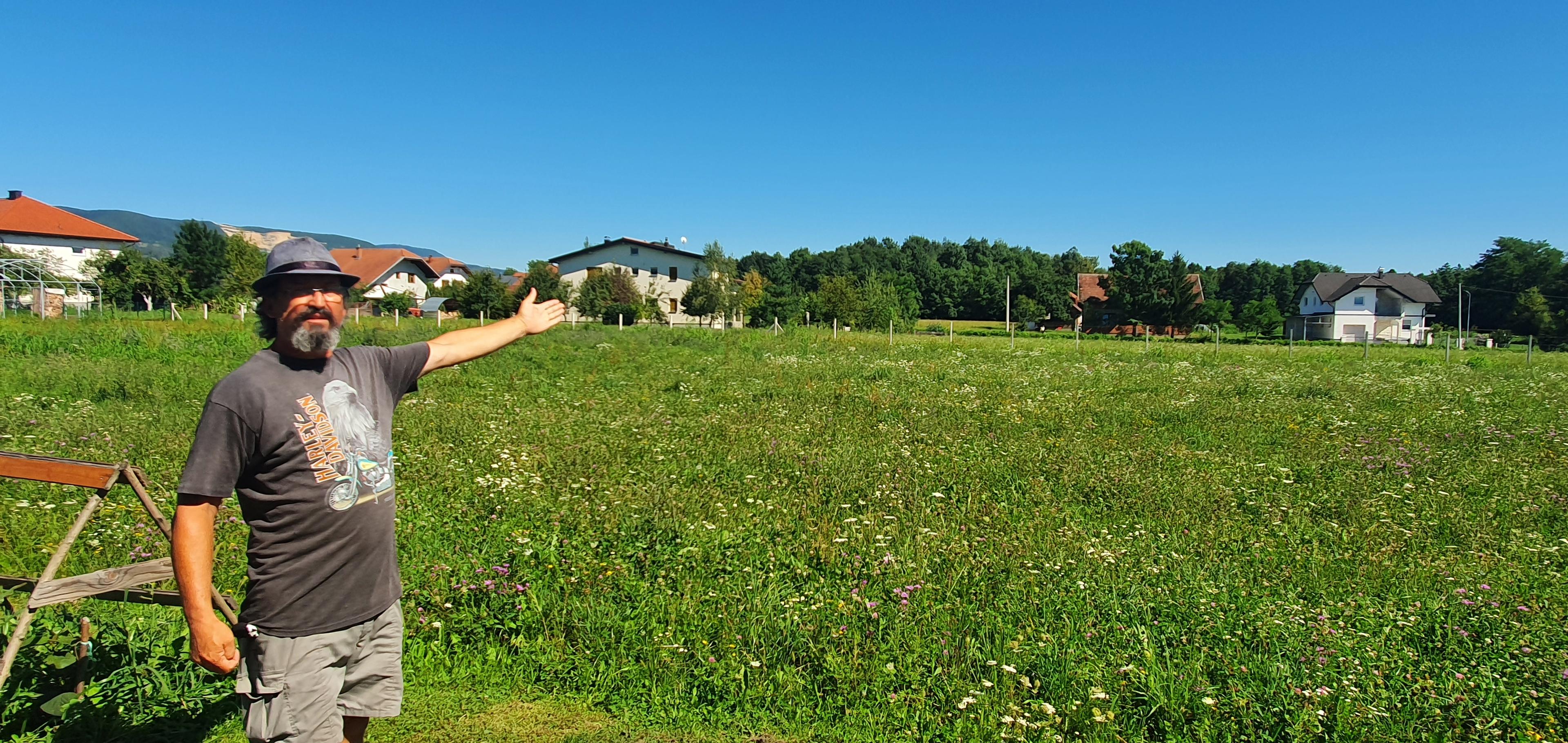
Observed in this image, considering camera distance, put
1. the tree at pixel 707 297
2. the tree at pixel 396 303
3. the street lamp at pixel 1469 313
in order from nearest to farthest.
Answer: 1. the tree at pixel 707 297
2. the tree at pixel 396 303
3. the street lamp at pixel 1469 313

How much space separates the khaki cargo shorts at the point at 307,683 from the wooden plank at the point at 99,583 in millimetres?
403

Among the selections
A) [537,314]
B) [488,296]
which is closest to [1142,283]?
[488,296]

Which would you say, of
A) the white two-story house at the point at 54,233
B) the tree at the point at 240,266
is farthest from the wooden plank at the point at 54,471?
the white two-story house at the point at 54,233

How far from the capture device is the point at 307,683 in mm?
2467

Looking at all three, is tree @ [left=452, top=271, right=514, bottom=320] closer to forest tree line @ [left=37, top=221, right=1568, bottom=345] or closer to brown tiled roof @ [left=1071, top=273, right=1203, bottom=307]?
forest tree line @ [left=37, top=221, right=1568, bottom=345]

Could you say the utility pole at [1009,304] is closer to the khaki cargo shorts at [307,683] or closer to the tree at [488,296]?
the tree at [488,296]

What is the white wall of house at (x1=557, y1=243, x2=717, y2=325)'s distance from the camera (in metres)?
58.3

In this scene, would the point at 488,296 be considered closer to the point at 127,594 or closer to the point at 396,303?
the point at 396,303

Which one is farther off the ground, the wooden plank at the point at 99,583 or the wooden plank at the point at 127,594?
the wooden plank at the point at 99,583

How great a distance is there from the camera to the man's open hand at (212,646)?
2.25m

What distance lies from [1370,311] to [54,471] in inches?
3010

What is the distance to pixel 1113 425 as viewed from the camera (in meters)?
11.1

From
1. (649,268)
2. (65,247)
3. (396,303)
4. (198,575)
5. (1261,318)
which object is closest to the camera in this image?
(198,575)

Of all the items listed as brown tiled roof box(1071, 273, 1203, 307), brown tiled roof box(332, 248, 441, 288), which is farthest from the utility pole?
brown tiled roof box(332, 248, 441, 288)
